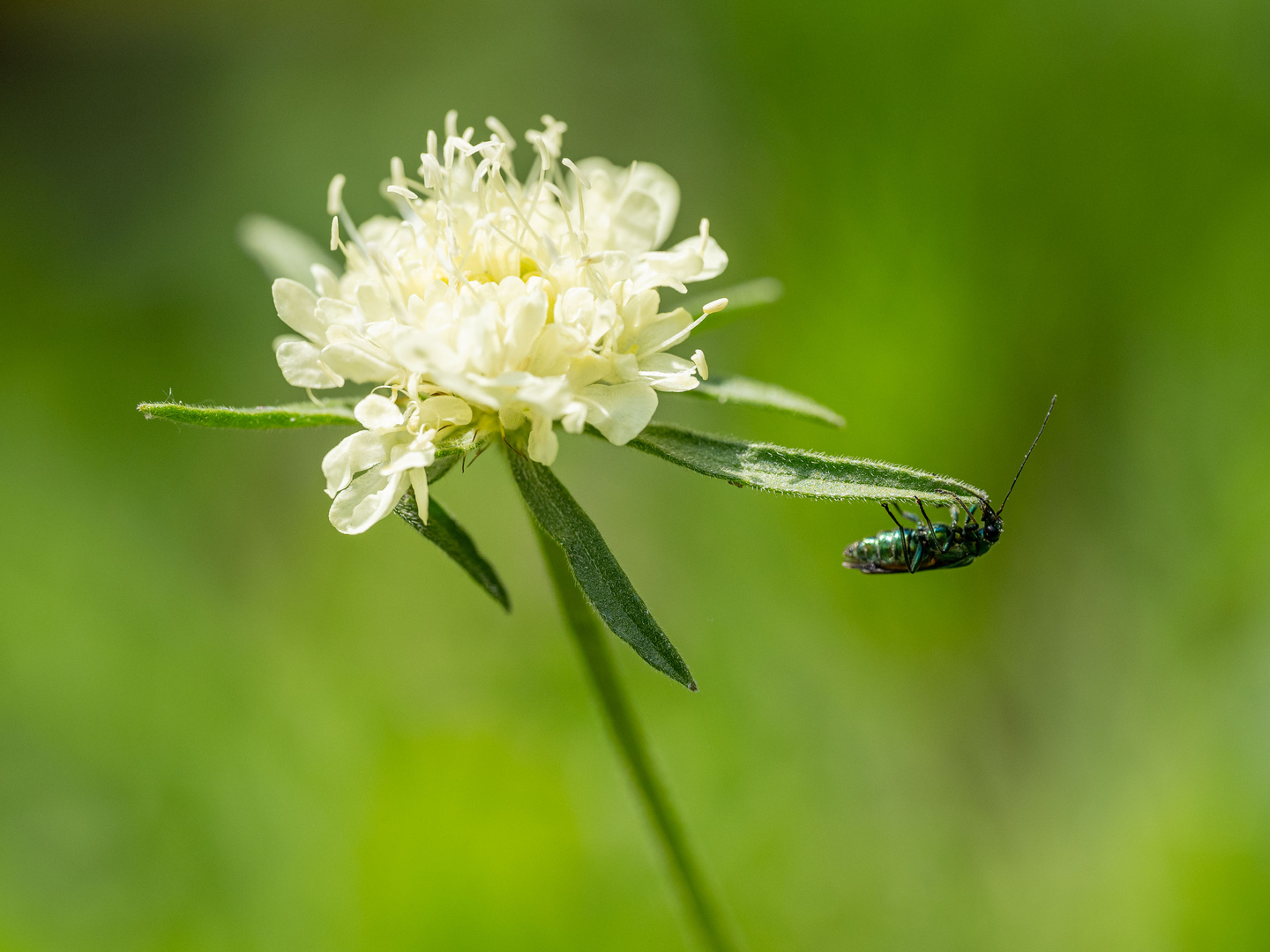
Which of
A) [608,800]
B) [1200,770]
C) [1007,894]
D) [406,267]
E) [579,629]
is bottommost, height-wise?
[1007,894]

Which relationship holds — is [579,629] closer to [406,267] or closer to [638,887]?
[406,267]

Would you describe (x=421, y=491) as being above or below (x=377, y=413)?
below

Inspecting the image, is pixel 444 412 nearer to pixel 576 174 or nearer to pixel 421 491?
pixel 421 491

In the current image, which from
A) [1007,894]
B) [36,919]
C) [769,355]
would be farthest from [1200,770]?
[36,919]

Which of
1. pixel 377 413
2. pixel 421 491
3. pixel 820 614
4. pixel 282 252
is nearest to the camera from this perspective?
pixel 421 491

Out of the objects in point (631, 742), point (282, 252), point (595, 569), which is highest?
point (282, 252)

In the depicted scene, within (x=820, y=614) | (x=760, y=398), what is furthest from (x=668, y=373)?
(x=820, y=614)
